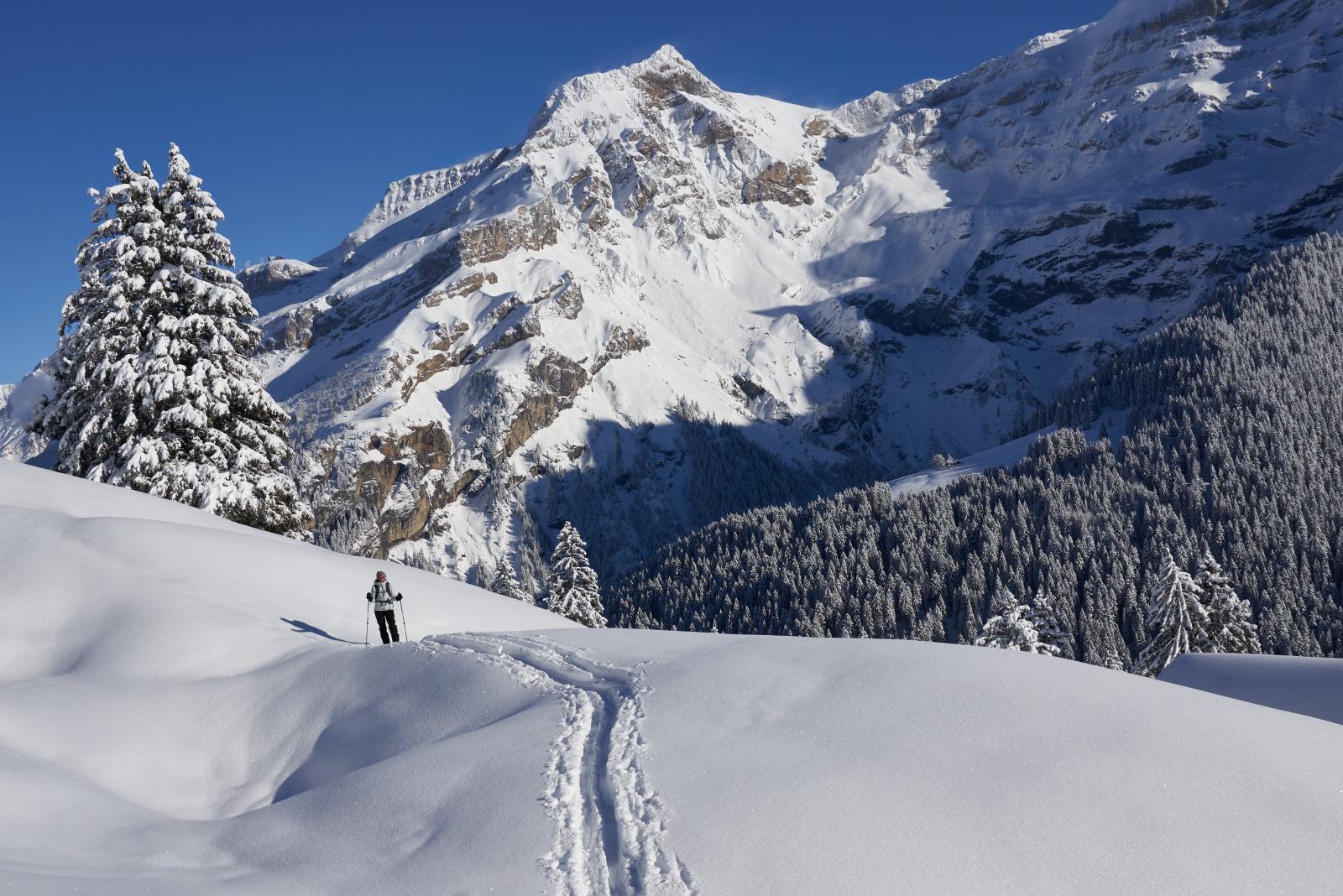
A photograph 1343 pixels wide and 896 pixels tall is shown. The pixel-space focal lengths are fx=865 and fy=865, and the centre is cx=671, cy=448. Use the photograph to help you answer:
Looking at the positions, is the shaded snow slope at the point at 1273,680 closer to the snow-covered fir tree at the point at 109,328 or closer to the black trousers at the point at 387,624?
the black trousers at the point at 387,624

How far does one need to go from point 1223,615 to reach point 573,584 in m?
33.4

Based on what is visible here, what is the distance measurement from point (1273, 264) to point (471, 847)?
207m

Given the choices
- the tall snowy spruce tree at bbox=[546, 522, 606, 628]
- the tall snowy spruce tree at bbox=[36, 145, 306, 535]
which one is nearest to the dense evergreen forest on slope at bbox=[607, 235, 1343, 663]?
the tall snowy spruce tree at bbox=[546, 522, 606, 628]

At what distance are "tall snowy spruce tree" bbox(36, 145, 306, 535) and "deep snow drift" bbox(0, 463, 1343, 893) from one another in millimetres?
9919

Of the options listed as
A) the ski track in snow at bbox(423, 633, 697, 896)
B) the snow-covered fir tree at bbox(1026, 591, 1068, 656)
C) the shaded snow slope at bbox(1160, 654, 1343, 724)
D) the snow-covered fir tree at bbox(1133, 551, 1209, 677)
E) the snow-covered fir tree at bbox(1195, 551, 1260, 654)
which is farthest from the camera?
the snow-covered fir tree at bbox(1026, 591, 1068, 656)

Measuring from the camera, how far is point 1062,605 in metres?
97.2

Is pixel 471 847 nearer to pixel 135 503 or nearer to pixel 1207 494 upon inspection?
pixel 135 503

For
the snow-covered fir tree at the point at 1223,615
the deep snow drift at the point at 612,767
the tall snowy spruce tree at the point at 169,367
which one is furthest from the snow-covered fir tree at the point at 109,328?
the snow-covered fir tree at the point at 1223,615

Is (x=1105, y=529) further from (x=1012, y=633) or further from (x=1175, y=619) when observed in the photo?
(x=1012, y=633)

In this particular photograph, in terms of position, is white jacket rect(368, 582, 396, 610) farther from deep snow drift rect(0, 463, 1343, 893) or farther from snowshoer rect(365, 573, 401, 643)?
deep snow drift rect(0, 463, 1343, 893)

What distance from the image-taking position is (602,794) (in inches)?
344

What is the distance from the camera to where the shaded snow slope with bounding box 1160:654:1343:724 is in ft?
55.1

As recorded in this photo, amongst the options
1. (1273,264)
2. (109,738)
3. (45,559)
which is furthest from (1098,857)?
(1273,264)

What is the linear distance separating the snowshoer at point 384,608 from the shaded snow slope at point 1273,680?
15.8 m
